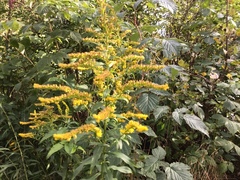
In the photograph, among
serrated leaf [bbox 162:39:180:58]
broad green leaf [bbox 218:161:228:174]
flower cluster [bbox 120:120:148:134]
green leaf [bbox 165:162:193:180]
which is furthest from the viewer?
broad green leaf [bbox 218:161:228:174]

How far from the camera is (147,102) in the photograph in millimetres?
1606

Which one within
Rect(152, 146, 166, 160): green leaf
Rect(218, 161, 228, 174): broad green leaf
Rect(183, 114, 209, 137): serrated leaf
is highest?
Rect(183, 114, 209, 137): serrated leaf

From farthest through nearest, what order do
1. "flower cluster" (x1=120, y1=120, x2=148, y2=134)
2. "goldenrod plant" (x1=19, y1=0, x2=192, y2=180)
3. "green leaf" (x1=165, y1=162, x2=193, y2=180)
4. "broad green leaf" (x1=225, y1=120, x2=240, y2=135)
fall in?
"broad green leaf" (x1=225, y1=120, x2=240, y2=135), "green leaf" (x1=165, y1=162, x2=193, y2=180), "goldenrod plant" (x1=19, y1=0, x2=192, y2=180), "flower cluster" (x1=120, y1=120, x2=148, y2=134)

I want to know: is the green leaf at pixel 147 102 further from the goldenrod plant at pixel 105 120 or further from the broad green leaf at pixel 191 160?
the broad green leaf at pixel 191 160

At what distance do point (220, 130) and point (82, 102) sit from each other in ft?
3.92

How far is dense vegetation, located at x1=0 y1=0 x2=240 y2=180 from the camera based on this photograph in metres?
1.59

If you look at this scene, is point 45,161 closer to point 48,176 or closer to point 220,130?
point 48,176

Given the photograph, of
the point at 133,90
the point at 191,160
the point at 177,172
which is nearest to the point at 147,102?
the point at 133,90

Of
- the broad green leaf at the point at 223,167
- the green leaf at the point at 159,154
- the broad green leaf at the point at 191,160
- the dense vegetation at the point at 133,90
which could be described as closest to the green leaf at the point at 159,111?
the dense vegetation at the point at 133,90

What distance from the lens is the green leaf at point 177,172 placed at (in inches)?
60.3

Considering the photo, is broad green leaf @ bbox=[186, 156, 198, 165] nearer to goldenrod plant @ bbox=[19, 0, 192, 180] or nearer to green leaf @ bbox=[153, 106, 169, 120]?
goldenrod plant @ bbox=[19, 0, 192, 180]

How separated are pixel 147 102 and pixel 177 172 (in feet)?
1.23

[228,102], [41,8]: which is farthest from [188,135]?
[41,8]

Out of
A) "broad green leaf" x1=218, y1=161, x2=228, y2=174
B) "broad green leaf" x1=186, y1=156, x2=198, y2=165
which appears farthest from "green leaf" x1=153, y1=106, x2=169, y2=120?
"broad green leaf" x1=218, y1=161, x2=228, y2=174
